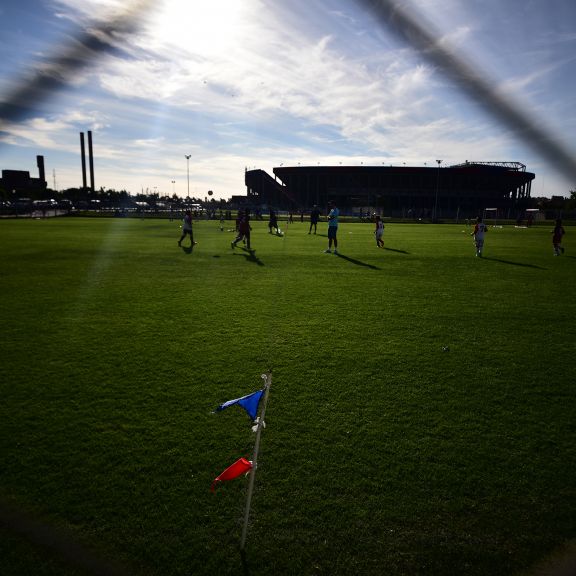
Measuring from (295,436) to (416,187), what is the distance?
295 feet

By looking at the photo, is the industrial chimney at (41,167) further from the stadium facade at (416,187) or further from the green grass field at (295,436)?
the green grass field at (295,436)

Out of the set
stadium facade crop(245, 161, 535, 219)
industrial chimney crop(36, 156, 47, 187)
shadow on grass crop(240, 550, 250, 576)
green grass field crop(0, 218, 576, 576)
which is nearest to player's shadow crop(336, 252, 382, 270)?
green grass field crop(0, 218, 576, 576)

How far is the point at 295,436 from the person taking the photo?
3.66 meters

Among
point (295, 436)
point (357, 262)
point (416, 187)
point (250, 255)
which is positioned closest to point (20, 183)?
point (416, 187)

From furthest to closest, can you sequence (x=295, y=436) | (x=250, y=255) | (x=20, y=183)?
(x=20, y=183), (x=250, y=255), (x=295, y=436)

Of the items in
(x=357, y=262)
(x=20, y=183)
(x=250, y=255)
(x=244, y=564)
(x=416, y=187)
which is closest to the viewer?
(x=244, y=564)

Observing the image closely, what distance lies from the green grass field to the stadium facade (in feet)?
253

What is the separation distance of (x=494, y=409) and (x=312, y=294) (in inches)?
218

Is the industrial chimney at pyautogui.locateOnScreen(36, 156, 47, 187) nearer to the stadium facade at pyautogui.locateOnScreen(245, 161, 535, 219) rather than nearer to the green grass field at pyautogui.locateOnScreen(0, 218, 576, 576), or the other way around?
the stadium facade at pyautogui.locateOnScreen(245, 161, 535, 219)

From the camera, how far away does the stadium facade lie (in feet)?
273

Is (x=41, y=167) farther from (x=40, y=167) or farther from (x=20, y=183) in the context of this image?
(x=20, y=183)

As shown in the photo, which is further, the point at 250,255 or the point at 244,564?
the point at 250,255

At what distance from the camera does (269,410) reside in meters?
4.09

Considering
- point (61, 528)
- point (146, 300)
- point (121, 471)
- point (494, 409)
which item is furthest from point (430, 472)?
point (146, 300)
